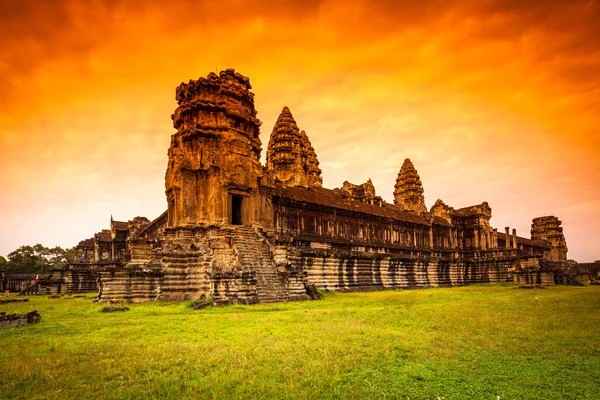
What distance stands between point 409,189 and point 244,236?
57268mm

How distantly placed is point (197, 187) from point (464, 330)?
20.4 metres

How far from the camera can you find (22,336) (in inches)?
474

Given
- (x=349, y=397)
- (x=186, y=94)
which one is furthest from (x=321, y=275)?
(x=349, y=397)

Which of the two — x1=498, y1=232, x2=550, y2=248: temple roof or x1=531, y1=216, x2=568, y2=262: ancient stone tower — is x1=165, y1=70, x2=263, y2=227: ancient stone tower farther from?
x1=531, y1=216, x2=568, y2=262: ancient stone tower

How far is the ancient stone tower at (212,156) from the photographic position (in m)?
27.4

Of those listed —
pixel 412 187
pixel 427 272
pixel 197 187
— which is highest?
pixel 412 187

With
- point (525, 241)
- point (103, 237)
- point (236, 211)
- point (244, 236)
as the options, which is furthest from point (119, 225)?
point (525, 241)

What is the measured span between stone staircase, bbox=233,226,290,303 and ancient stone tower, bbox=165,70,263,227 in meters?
1.60

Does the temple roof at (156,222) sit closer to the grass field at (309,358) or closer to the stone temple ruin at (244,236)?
the stone temple ruin at (244,236)

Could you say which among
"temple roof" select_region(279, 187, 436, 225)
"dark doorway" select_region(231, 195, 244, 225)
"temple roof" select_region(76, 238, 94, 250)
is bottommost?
"temple roof" select_region(76, 238, 94, 250)

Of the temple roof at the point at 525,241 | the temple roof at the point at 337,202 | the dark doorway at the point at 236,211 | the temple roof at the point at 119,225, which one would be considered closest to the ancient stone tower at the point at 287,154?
the temple roof at the point at 337,202

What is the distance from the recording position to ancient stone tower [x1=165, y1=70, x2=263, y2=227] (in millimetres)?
27406

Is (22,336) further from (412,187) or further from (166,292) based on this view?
(412,187)

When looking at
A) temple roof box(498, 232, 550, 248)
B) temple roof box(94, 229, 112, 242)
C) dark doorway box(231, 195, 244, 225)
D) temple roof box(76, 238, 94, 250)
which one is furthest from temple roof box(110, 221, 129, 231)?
temple roof box(498, 232, 550, 248)
